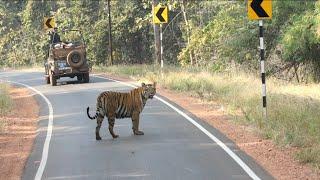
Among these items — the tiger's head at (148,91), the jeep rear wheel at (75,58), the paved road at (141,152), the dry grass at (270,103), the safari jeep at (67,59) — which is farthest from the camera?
the safari jeep at (67,59)

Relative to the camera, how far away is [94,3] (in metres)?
47.5

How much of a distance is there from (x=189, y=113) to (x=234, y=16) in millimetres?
11322

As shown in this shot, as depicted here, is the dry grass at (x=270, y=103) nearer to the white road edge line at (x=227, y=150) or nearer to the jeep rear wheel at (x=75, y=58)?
the white road edge line at (x=227, y=150)

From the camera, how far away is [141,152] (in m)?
11.0

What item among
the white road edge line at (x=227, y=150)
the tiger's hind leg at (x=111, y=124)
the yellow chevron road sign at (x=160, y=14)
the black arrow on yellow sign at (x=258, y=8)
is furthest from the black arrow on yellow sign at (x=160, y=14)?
the tiger's hind leg at (x=111, y=124)

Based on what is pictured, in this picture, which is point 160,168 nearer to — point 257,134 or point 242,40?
point 257,134

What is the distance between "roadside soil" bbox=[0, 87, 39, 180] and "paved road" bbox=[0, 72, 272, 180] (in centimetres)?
22

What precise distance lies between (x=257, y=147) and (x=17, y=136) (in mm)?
6141

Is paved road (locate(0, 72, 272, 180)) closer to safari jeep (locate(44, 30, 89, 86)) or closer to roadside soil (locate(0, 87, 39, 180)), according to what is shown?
roadside soil (locate(0, 87, 39, 180))

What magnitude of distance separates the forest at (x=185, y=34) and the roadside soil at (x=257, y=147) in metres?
5.53

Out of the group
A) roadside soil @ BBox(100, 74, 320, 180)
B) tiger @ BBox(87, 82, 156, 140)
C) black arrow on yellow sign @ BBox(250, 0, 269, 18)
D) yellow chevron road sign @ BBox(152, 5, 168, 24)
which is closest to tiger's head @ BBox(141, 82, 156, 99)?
tiger @ BBox(87, 82, 156, 140)

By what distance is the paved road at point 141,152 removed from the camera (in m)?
9.36

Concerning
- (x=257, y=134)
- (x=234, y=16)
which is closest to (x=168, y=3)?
(x=234, y=16)

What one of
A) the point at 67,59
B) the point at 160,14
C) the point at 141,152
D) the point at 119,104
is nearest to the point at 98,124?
the point at 119,104
